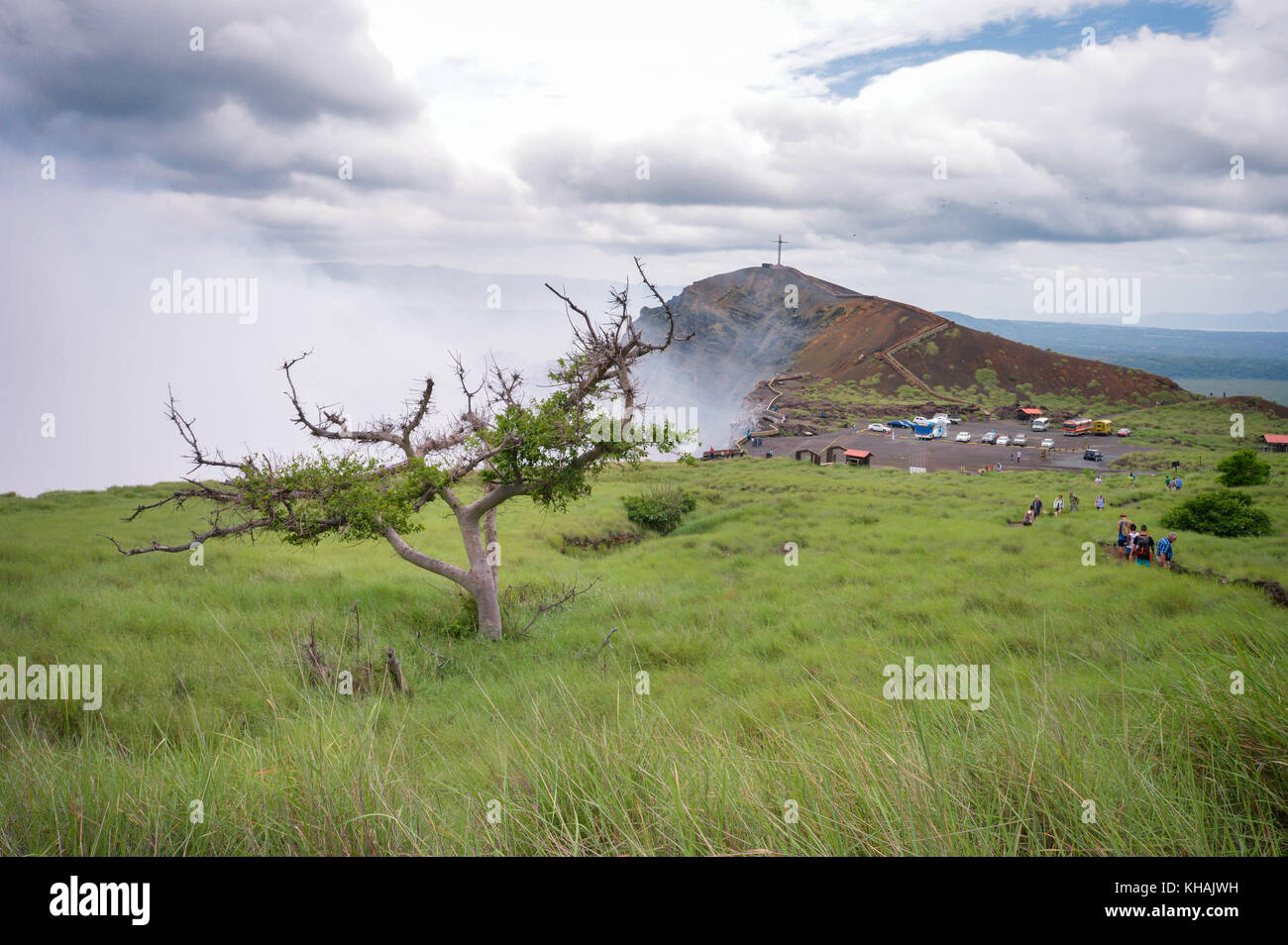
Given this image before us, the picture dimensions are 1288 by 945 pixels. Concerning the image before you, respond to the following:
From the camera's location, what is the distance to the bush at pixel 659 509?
25062 mm

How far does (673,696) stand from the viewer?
6.74 m

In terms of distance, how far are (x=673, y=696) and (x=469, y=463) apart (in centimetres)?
551

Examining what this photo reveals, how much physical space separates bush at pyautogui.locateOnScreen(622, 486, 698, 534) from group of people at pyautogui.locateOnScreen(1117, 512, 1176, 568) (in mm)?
14612

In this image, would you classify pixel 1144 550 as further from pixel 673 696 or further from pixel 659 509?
pixel 659 509

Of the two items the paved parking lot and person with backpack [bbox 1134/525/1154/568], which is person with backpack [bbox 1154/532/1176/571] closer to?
person with backpack [bbox 1134/525/1154/568]

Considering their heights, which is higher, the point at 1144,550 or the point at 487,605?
the point at 1144,550

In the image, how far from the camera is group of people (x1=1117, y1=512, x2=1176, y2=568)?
14109 millimetres

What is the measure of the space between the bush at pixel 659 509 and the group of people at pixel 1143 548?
14612 mm

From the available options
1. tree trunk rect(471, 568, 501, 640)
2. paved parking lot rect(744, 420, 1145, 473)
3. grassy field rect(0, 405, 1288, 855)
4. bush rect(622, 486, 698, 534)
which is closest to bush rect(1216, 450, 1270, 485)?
grassy field rect(0, 405, 1288, 855)

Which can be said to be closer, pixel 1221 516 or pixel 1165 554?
pixel 1165 554

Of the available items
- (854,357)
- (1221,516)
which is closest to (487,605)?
(1221,516)

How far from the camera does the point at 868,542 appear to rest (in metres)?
19.1

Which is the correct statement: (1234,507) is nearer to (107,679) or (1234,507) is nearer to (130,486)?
(107,679)

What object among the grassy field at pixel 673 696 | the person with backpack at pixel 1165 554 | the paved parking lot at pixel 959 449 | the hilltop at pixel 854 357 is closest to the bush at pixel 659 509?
the grassy field at pixel 673 696
